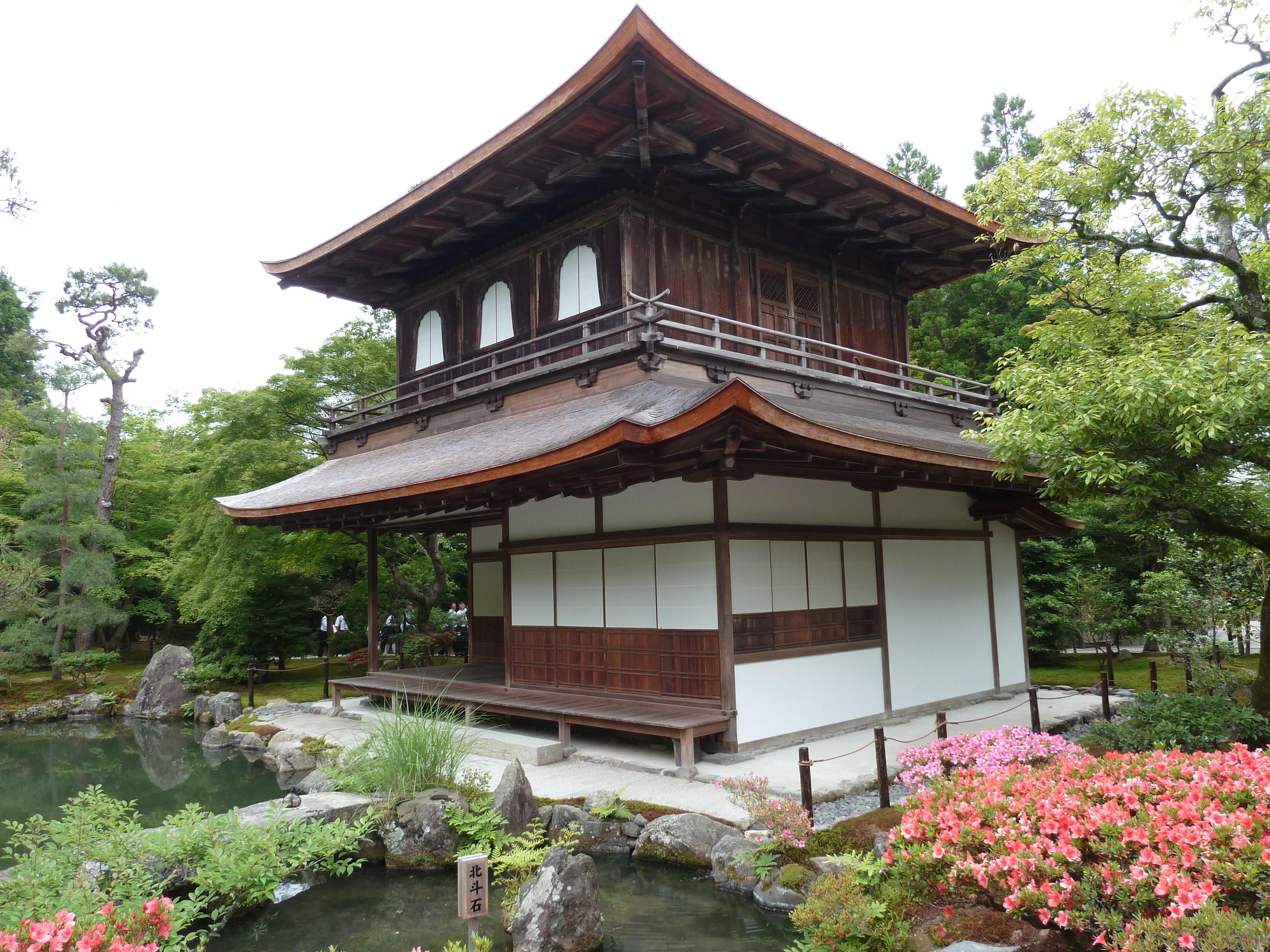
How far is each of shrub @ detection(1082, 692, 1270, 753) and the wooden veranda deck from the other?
143 inches

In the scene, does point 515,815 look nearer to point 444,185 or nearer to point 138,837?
point 138,837

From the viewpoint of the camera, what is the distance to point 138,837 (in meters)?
→ 5.28

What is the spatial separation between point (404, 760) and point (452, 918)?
1.75 meters

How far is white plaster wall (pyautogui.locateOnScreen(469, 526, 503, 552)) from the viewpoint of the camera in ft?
44.1

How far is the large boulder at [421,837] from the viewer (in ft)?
21.3

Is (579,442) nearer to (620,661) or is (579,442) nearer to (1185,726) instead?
(620,661)

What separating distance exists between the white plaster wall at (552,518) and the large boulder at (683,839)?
4117 mm

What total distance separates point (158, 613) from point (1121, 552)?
942 inches

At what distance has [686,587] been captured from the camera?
8742 millimetres

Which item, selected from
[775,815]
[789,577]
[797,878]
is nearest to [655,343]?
[789,577]

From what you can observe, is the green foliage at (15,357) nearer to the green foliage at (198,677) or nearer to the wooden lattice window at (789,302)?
the green foliage at (198,677)

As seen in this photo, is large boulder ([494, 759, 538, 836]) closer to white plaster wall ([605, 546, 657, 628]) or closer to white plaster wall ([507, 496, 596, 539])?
white plaster wall ([605, 546, 657, 628])

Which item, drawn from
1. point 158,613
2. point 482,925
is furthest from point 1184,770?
point 158,613

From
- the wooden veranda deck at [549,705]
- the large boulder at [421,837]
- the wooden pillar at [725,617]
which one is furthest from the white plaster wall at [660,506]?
the large boulder at [421,837]
